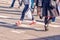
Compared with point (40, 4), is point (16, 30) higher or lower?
lower

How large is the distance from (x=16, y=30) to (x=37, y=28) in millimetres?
788

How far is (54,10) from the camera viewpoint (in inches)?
321

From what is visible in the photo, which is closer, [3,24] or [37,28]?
[37,28]

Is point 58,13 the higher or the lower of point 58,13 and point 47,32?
the higher

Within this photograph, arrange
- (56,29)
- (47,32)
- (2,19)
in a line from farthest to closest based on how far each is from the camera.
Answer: (2,19) → (56,29) → (47,32)

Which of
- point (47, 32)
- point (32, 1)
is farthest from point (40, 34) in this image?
point (32, 1)

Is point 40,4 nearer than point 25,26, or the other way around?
point 40,4

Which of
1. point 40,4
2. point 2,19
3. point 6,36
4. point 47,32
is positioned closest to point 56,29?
point 47,32

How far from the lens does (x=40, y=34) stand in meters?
8.10

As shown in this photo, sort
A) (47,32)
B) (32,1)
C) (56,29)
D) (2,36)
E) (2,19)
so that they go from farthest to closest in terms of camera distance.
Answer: (2,19) → (32,1) → (56,29) → (47,32) → (2,36)

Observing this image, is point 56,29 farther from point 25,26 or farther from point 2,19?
point 2,19

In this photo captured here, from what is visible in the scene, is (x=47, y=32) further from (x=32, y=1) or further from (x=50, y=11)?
(x=32, y=1)

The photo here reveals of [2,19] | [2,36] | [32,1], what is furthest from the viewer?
[2,19]

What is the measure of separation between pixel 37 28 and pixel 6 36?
5.16 ft
